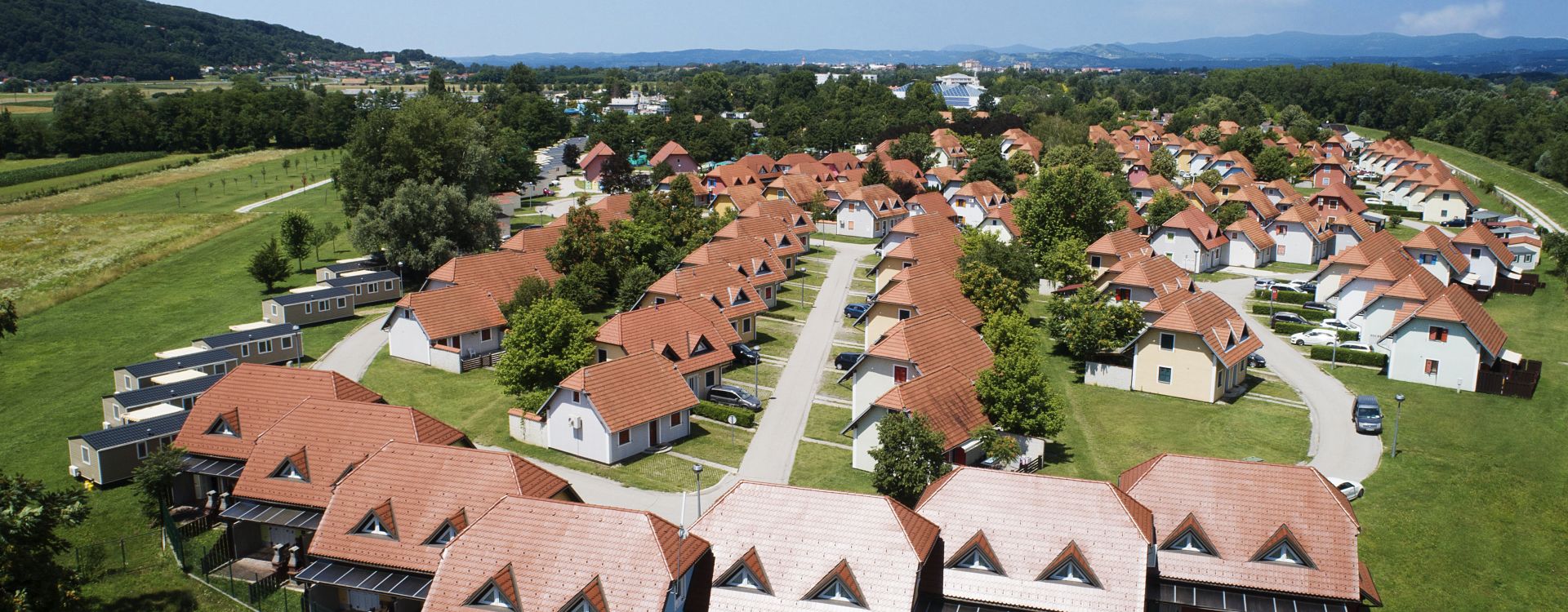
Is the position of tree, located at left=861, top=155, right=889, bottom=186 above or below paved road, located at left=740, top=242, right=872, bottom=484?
above

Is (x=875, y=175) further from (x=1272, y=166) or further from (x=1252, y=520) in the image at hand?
(x=1252, y=520)

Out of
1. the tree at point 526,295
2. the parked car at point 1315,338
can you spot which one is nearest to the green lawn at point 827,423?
the tree at point 526,295

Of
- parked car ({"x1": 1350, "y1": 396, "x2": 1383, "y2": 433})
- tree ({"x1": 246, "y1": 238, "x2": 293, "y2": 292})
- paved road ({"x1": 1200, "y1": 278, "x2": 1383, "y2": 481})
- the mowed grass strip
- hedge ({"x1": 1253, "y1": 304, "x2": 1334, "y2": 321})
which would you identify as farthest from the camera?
the mowed grass strip

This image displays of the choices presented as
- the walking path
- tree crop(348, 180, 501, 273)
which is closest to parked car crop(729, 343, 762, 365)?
tree crop(348, 180, 501, 273)

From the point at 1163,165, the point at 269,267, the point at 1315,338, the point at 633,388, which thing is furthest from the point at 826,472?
the point at 1163,165

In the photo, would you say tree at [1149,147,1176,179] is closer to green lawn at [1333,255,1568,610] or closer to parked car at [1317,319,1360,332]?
parked car at [1317,319,1360,332]

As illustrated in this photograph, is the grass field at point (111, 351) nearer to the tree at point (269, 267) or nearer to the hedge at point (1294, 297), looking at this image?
the tree at point (269, 267)
